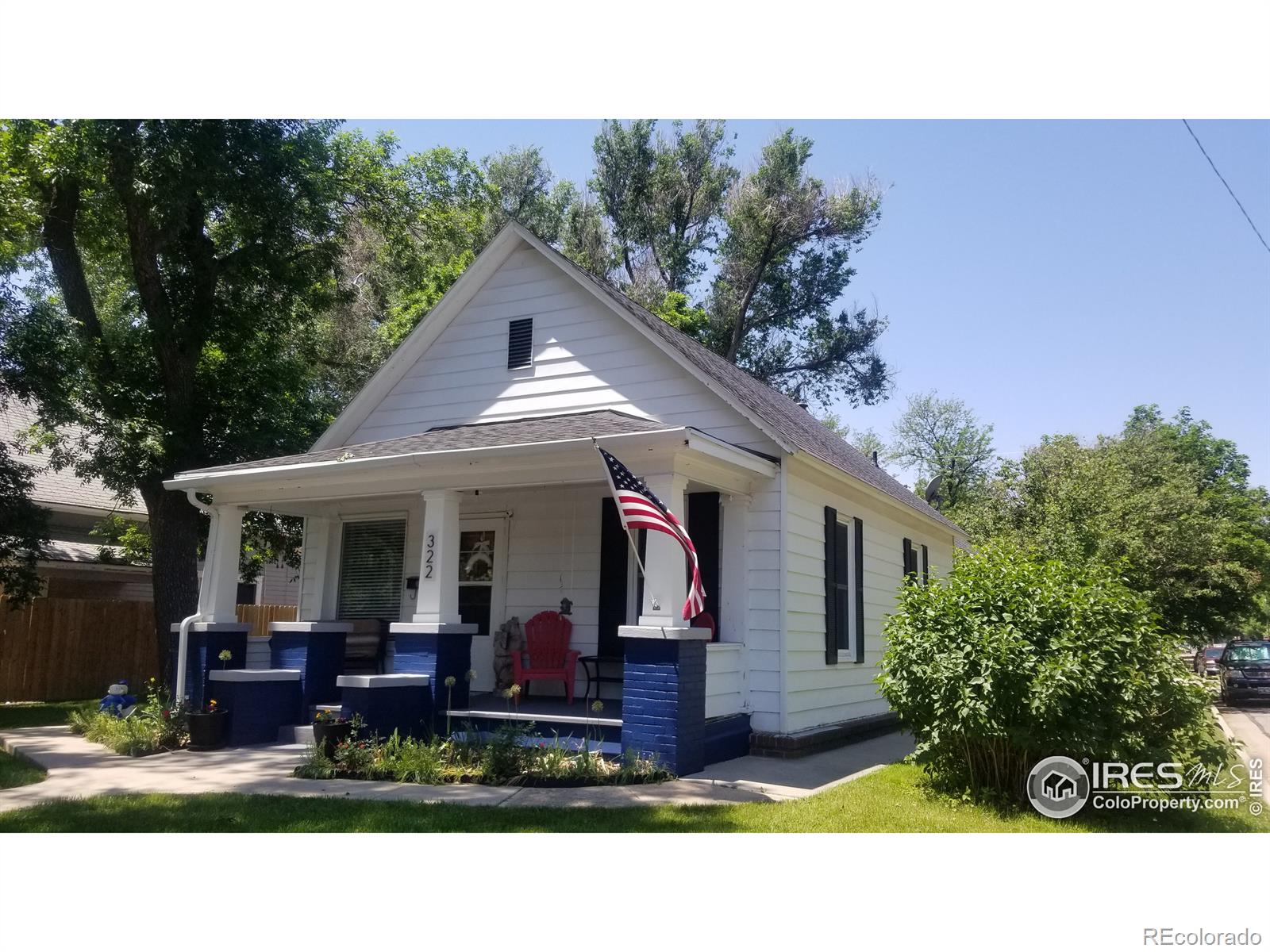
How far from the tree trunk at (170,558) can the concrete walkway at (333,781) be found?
4525mm

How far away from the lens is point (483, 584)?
12.0 meters

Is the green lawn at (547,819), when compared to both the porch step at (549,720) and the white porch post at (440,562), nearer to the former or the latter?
the porch step at (549,720)

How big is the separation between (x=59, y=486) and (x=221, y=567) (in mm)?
Answer: 12238

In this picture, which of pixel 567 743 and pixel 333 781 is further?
pixel 567 743

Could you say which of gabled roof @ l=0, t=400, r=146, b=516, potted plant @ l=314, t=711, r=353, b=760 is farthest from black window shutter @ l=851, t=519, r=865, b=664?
gabled roof @ l=0, t=400, r=146, b=516

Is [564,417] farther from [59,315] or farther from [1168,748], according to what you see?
[59,315]

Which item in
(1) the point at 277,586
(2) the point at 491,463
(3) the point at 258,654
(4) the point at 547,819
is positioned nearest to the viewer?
(4) the point at 547,819

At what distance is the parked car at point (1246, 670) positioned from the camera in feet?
66.2

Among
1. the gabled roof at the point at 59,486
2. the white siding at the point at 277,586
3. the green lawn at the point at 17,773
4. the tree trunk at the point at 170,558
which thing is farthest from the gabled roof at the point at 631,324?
the white siding at the point at 277,586

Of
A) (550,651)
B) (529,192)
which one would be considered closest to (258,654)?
(550,651)

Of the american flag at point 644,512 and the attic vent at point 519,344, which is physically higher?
the attic vent at point 519,344

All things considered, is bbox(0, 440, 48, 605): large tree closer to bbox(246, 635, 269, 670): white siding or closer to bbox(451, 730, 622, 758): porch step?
bbox(246, 635, 269, 670): white siding

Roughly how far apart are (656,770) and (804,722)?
9.88 ft

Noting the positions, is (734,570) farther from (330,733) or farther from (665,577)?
(330,733)
